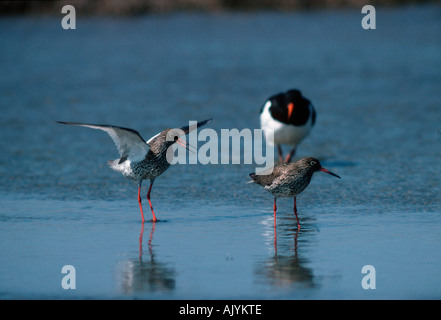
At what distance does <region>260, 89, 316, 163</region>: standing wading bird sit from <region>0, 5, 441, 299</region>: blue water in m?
0.39

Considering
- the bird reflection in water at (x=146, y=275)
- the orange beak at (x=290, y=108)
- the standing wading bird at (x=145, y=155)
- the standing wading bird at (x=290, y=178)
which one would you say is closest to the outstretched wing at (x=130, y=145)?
the standing wading bird at (x=145, y=155)

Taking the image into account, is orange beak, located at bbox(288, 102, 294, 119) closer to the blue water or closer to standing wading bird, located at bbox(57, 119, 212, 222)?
the blue water

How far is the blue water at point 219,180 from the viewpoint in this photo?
Result: 646 cm

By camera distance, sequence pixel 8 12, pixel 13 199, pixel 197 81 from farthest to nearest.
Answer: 1. pixel 8 12
2. pixel 197 81
3. pixel 13 199

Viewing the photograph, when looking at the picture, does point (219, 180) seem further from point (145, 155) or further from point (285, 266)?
point (285, 266)

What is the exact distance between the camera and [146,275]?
651 cm

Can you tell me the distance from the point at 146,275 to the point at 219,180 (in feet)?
12.7

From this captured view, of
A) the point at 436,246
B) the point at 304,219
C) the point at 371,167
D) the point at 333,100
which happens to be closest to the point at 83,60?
the point at 333,100

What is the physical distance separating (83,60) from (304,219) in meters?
15.6

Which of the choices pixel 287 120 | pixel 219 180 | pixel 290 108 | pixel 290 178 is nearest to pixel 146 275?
pixel 290 178

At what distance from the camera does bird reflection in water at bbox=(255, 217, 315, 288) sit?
6.29m

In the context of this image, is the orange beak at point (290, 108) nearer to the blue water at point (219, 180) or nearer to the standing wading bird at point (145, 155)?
the blue water at point (219, 180)

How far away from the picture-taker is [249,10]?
32719 millimetres
